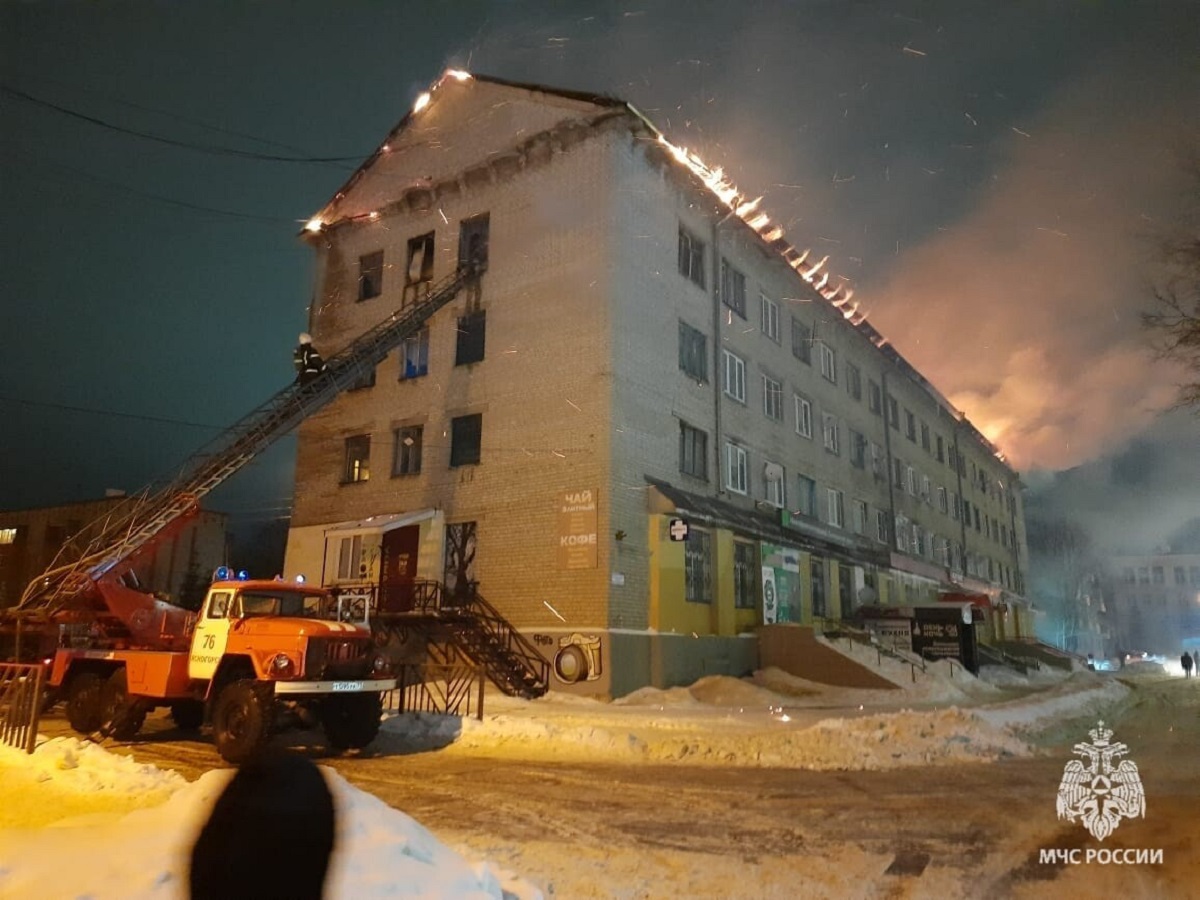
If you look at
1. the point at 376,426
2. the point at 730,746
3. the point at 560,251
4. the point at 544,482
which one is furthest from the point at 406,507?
the point at 730,746

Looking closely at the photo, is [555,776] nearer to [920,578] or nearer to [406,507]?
[406,507]

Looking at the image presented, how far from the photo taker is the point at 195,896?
3.41 metres

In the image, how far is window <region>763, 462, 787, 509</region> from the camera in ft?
96.3

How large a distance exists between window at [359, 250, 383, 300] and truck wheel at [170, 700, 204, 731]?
16788 millimetres

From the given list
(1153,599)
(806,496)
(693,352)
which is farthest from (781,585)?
(1153,599)

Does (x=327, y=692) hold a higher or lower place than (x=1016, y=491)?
lower

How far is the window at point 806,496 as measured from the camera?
105 ft

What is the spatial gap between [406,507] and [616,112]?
1294 cm

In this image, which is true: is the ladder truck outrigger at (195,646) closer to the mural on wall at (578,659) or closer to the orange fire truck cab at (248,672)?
the orange fire truck cab at (248,672)

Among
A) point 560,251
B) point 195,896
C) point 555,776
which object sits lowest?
point 555,776

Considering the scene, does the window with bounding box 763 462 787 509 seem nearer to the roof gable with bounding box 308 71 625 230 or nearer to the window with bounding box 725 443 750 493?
the window with bounding box 725 443 750 493

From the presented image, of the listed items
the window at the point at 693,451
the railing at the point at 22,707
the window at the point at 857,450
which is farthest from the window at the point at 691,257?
the railing at the point at 22,707

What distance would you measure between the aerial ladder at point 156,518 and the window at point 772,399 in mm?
13776

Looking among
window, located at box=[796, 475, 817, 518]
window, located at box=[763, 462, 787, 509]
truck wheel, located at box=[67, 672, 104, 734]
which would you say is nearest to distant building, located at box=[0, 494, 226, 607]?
window, located at box=[763, 462, 787, 509]
